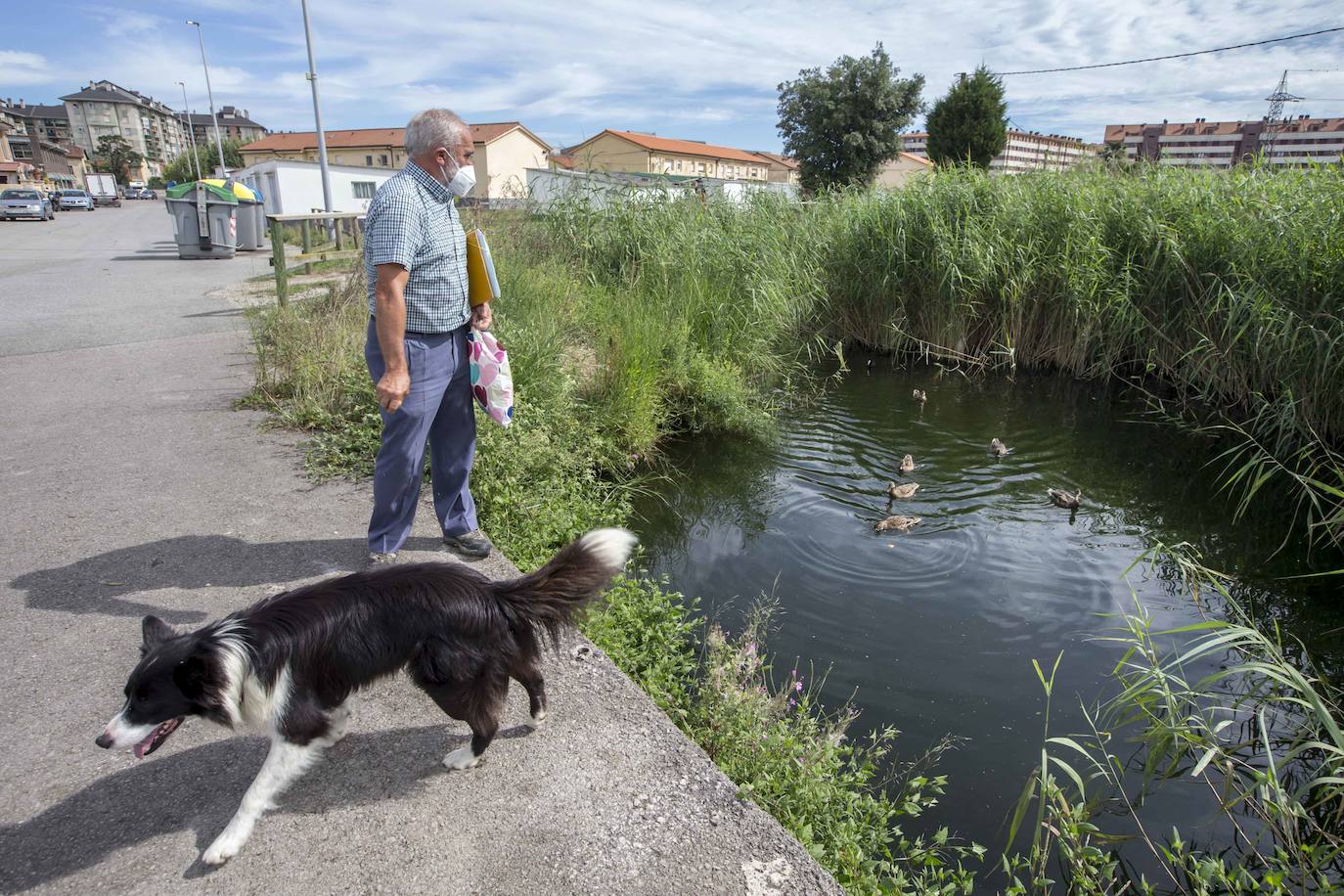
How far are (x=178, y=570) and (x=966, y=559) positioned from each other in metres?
5.61

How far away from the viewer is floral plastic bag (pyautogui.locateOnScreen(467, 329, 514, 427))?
389 centimetres

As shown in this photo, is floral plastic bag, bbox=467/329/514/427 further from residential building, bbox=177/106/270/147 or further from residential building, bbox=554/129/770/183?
residential building, bbox=177/106/270/147

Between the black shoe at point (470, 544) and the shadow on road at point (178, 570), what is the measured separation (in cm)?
9

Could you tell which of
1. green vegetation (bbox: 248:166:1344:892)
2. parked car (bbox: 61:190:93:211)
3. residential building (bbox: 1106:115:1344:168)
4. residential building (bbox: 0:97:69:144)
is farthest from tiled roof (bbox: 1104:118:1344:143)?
residential building (bbox: 0:97:69:144)

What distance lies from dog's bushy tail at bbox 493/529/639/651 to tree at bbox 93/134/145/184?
125m

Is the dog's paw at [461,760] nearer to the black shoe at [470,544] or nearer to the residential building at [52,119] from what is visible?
the black shoe at [470,544]

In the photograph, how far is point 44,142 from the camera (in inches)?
3403

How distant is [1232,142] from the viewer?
7400 centimetres

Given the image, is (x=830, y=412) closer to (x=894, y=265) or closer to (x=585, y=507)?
(x=894, y=265)

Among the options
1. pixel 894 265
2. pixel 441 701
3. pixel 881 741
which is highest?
pixel 894 265

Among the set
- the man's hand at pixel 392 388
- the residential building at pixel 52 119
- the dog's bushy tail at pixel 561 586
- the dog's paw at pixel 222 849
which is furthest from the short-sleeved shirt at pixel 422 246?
the residential building at pixel 52 119

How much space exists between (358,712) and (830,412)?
8.13 m

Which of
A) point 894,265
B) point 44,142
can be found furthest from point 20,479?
point 44,142

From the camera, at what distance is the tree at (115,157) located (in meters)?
98.4
